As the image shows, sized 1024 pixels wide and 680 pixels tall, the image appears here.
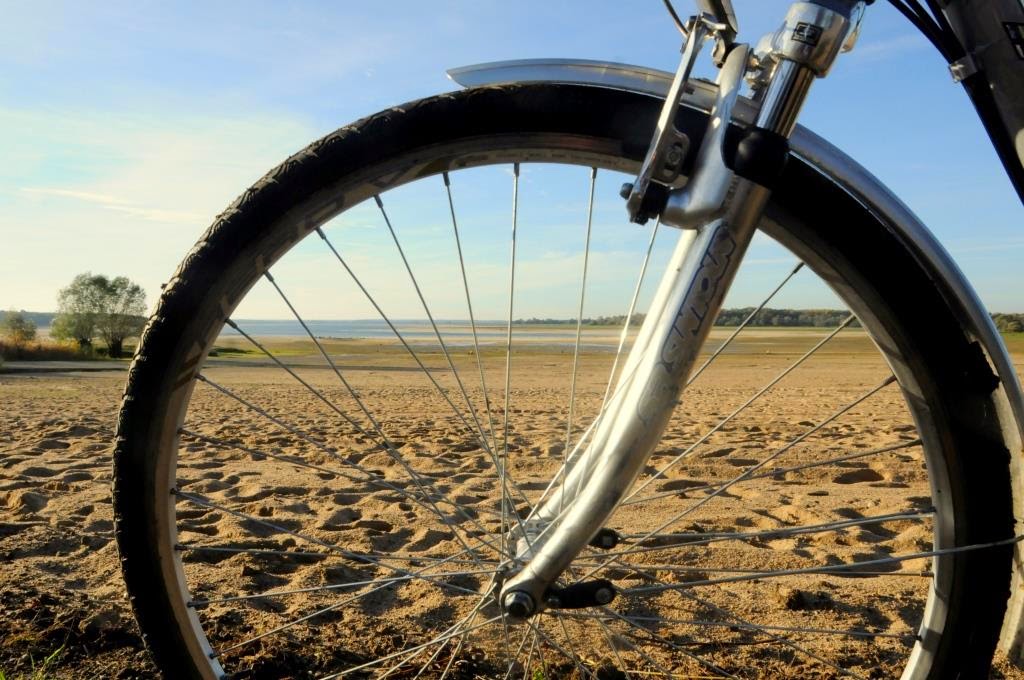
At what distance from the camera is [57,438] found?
209 inches

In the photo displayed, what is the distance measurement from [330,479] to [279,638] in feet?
6.46

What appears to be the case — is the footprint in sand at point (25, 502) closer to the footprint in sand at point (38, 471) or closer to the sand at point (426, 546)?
the sand at point (426, 546)

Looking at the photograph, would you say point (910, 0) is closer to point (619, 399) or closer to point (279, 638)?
point (619, 399)

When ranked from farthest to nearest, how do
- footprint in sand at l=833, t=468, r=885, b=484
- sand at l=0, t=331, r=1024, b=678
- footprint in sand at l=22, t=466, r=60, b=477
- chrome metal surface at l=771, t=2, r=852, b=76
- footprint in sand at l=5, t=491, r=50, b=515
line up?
footprint in sand at l=22, t=466, r=60, b=477, footprint in sand at l=833, t=468, r=885, b=484, footprint in sand at l=5, t=491, r=50, b=515, sand at l=0, t=331, r=1024, b=678, chrome metal surface at l=771, t=2, r=852, b=76

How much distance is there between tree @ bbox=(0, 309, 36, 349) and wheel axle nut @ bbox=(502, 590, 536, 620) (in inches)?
750

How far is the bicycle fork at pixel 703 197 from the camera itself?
1072 millimetres

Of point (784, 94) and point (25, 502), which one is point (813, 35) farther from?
point (25, 502)

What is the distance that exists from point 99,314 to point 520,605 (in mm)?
22010

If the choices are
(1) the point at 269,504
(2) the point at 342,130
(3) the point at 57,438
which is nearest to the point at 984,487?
(2) the point at 342,130

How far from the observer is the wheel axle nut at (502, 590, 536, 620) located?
1215mm

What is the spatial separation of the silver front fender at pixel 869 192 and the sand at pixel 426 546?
205 millimetres

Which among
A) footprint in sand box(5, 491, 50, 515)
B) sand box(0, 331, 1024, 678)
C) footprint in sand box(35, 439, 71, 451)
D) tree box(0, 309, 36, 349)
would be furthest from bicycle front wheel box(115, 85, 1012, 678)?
tree box(0, 309, 36, 349)

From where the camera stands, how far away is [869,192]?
1258 mm

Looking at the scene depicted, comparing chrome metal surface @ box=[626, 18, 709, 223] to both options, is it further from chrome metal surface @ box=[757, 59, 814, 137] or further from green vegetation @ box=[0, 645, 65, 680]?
green vegetation @ box=[0, 645, 65, 680]
